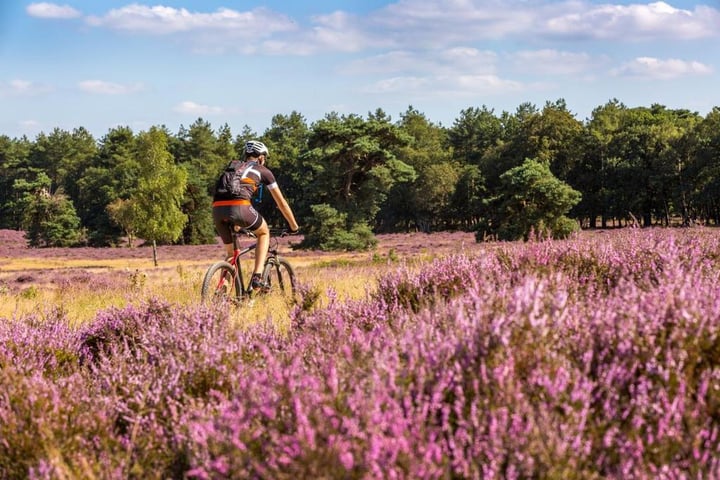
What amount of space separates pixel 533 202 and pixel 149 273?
21.6m

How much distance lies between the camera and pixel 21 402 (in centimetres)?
303

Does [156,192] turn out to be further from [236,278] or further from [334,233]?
[236,278]

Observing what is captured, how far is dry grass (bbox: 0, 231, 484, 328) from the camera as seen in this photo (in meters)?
7.13

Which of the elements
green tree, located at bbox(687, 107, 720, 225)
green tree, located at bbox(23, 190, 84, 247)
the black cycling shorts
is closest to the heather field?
the black cycling shorts

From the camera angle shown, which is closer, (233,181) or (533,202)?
(233,181)

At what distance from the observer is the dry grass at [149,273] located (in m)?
7.13

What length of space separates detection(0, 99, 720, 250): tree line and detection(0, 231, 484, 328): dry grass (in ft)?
11.7

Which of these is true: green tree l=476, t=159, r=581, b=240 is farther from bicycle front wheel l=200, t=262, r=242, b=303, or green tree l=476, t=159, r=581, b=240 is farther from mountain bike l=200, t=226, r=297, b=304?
bicycle front wheel l=200, t=262, r=242, b=303

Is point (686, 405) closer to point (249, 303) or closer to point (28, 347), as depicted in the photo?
point (28, 347)

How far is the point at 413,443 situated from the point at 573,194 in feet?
122

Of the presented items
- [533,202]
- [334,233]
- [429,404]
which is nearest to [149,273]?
[334,233]

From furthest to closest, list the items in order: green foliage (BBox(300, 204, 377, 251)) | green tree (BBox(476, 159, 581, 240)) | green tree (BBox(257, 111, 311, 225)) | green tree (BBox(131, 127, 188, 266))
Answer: green tree (BBox(257, 111, 311, 225)), green foliage (BBox(300, 204, 377, 251)), green tree (BBox(131, 127, 188, 266)), green tree (BBox(476, 159, 581, 240))

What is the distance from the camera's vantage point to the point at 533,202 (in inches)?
1465

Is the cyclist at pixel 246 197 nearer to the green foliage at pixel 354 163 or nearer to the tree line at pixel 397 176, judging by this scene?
the tree line at pixel 397 176
